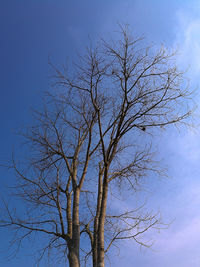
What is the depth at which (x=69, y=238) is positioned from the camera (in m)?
5.48

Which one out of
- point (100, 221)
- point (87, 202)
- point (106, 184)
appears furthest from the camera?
point (87, 202)

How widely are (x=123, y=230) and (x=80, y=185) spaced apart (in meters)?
1.27

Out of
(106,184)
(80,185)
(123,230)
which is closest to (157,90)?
(106,184)

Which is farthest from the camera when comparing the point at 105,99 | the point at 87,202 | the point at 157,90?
the point at 87,202

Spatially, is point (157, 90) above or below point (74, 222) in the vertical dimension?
above

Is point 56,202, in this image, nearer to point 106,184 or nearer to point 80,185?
point 80,185

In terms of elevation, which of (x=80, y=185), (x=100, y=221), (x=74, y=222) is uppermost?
(x=80, y=185)

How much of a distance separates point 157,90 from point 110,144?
1.43m

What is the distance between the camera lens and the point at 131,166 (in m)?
6.42

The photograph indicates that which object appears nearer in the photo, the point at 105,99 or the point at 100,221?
the point at 100,221

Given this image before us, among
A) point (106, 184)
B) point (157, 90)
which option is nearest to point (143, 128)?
point (157, 90)

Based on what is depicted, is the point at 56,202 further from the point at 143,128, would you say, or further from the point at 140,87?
the point at 140,87

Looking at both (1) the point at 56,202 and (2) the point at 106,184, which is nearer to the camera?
(2) the point at 106,184

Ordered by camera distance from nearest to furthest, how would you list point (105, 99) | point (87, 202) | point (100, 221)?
point (100, 221)
point (105, 99)
point (87, 202)
